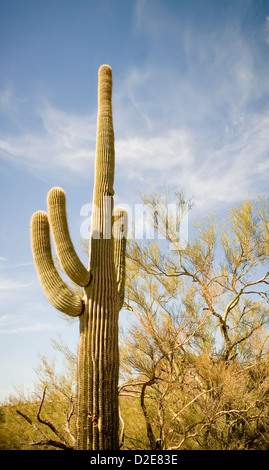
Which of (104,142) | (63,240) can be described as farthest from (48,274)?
(104,142)

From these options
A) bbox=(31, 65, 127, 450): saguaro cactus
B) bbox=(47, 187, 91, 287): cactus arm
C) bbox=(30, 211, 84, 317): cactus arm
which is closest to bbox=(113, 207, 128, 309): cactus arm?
bbox=(31, 65, 127, 450): saguaro cactus

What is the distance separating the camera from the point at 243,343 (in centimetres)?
934

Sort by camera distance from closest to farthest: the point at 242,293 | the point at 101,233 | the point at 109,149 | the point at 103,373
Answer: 1. the point at 103,373
2. the point at 101,233
3. the point at 109,149
4. the point at 242,293

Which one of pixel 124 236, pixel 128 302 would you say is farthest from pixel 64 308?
pixel 128 302

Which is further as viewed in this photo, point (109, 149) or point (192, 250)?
point (192, 250)

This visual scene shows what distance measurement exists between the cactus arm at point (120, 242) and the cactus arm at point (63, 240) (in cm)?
71

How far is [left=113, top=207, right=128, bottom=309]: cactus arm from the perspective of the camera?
5.45 metres

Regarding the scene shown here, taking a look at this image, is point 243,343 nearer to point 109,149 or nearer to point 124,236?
point 124,236

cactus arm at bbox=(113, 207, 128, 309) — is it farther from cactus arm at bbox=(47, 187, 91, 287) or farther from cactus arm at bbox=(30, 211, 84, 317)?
cactus arm at bbox=(30, 211, 84, 317)

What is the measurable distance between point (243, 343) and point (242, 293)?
1.32 meters

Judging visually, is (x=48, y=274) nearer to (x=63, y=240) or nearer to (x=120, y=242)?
(x=63, y=240)

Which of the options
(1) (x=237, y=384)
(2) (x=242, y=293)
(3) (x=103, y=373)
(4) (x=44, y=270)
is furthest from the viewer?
(2) (x=242, y=293)

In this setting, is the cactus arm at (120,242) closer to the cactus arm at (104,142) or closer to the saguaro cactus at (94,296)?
the saguaro cactus at (94,296)

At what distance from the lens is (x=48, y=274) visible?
4707 millimetres
